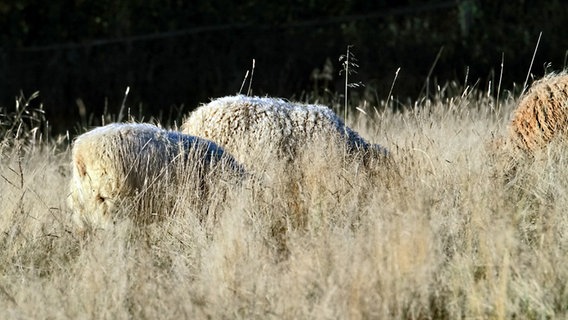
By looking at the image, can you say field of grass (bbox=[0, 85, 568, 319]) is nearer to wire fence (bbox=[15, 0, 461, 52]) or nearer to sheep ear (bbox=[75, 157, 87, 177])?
sheep ear (bbox=[75, 157, 87, 177])

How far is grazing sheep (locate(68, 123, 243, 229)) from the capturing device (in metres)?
5.37

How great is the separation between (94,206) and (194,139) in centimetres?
72

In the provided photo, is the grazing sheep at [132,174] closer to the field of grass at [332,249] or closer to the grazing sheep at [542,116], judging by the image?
the field of grass at [332,249]

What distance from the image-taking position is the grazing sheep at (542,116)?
6.00 m

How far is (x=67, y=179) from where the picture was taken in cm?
751

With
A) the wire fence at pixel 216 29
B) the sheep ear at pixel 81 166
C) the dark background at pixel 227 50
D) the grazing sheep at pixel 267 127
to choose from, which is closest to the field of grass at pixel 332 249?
the sheep ear at pixel 81 166

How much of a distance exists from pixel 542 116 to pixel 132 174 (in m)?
2.42

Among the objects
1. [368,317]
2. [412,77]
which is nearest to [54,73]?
[412,77]

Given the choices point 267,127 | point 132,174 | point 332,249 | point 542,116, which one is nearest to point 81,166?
point 132,174

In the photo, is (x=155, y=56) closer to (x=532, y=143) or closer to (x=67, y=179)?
(x=67, y=179)

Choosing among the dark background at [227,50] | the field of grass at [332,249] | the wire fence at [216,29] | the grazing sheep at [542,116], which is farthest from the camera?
the wire fence at [216,29]

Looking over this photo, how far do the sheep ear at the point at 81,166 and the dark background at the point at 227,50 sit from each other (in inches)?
289

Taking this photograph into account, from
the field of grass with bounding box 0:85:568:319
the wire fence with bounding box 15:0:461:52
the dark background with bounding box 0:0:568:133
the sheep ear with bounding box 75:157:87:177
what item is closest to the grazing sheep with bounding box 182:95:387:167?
the field of grass with bounding box 0:85:568:319

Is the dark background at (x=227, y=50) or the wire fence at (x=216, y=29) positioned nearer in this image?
the dark background at (x=227, y=50)
